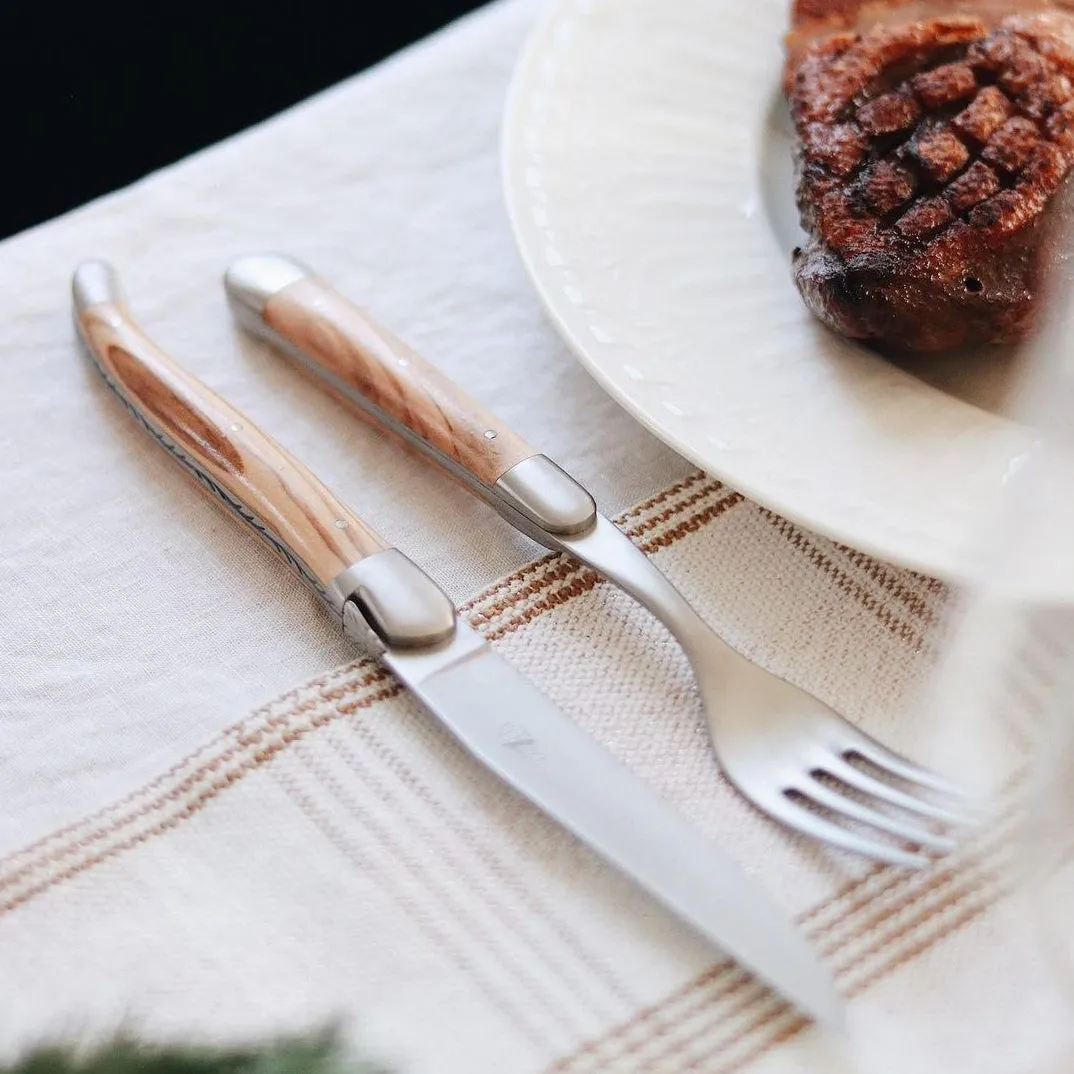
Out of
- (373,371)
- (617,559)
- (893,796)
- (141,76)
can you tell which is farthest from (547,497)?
(141,76)

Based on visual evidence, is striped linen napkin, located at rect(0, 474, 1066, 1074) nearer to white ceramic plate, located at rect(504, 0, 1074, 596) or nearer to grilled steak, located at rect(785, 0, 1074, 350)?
white ceramic plate, located at rect(504, 0, 1074, 596)

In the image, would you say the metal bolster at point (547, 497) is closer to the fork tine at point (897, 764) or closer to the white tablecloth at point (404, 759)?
the white tablecloth at point (404, 759)

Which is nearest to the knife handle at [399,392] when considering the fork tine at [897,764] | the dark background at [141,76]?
the fork tine at [897,764]

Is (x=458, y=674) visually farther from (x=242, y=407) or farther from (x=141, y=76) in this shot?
(x=141, y=76)

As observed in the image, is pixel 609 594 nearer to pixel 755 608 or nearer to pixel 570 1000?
pixel 755 608

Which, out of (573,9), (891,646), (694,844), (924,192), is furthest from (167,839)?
(573,9)

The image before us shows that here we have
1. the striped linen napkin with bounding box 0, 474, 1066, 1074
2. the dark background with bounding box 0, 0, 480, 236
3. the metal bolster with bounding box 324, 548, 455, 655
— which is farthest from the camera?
the dark background with bounding box 0, 0, 480, 236

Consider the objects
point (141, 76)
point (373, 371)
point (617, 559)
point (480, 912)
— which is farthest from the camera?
point (141, 76)

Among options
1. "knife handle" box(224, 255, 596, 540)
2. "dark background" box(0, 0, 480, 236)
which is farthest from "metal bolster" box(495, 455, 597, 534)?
"dark background" box(0, 0, 480, 236)
